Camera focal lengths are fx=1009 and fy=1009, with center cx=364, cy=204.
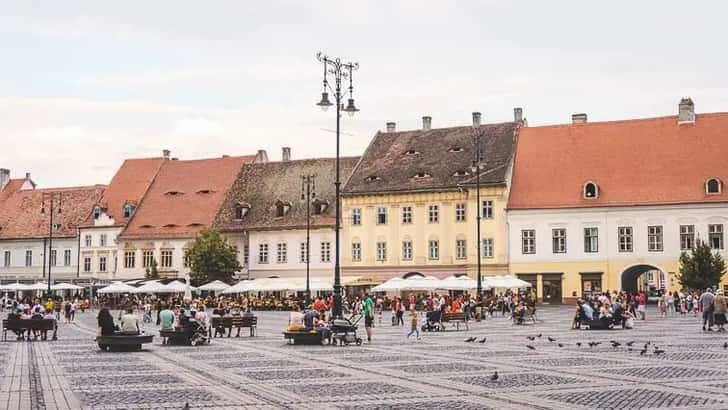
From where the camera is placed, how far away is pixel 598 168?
209 ft

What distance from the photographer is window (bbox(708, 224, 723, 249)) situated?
59.3 meters

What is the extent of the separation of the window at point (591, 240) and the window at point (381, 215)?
45.2 feet

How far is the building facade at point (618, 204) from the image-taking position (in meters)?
60.3

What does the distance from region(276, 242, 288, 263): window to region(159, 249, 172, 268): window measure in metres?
9.17

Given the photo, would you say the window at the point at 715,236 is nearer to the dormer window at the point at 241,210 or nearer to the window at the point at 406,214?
the window at the point at 406,214

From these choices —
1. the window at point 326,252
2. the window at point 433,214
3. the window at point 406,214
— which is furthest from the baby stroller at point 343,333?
the window at point 326,252

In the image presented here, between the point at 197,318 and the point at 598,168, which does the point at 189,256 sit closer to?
the point at 598,168

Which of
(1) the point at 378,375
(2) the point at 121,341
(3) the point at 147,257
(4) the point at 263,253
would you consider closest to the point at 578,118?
(4) the point at 263,253

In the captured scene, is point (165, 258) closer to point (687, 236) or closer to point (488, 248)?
point (488, 248)

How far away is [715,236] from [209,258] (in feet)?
108

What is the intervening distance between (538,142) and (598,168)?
490 centimetres

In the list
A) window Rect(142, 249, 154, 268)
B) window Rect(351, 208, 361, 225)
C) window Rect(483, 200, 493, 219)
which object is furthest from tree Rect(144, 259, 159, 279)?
window Rect(483, 200, 493, 219)

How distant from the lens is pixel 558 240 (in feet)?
207

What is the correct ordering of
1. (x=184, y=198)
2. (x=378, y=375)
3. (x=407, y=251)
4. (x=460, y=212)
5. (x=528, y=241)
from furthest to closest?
(x=184, y=198) → (x=407, y=251) → (x=460, y=212) → (x=528, y=241) → (x=378, y=375)
